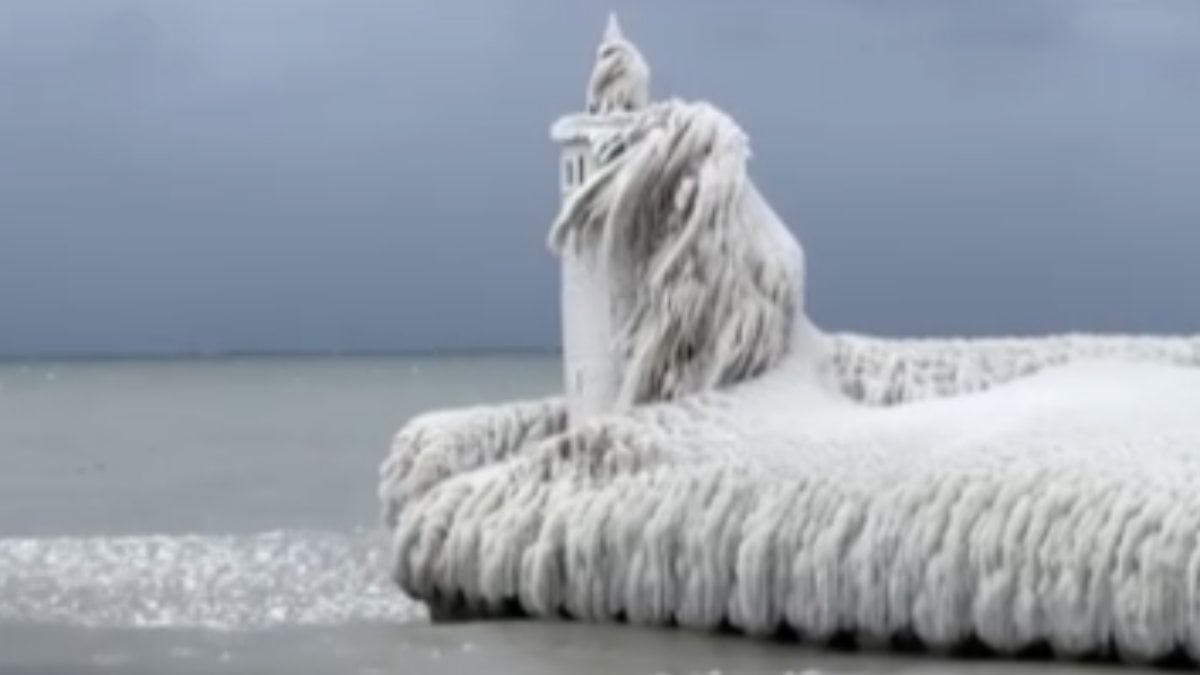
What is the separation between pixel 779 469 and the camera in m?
15.3

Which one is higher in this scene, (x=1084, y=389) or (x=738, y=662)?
(x=1084, y=389)

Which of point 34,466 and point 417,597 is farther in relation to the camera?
point 34,466

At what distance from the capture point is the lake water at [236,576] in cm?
1505

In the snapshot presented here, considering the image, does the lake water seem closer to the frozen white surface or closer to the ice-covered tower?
the frozen white surface

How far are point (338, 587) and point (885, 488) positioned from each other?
6.61m

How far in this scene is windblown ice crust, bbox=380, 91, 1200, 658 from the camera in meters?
13.9

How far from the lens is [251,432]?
159 ft

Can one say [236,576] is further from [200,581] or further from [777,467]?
[777,467]

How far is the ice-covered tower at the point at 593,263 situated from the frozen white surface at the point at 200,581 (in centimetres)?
194

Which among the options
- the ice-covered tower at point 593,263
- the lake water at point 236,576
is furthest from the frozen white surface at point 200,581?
the ice-covered tower at point 593,263

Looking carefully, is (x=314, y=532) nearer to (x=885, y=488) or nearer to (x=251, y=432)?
(x=885, y=488)

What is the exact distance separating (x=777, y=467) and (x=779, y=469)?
41mm

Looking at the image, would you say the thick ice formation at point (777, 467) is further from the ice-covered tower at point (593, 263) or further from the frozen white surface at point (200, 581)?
the frozen white surface at point (200, 581)

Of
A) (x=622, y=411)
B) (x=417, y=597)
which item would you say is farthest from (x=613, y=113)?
(x=417, y=597)
